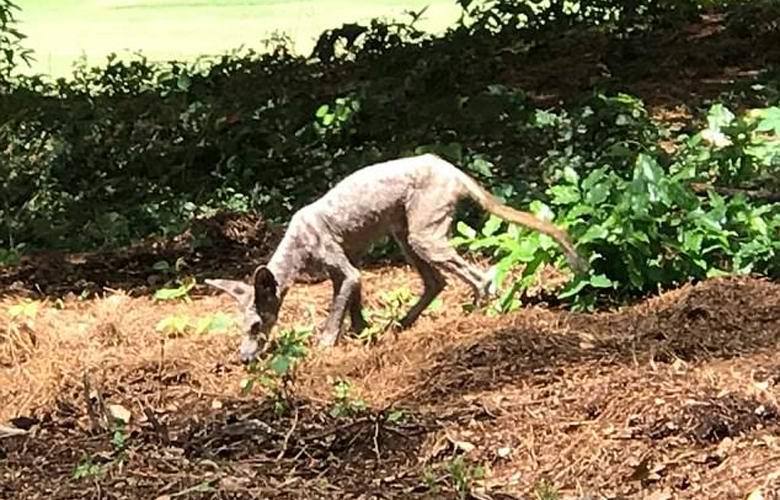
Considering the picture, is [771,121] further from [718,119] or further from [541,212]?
[541,212]

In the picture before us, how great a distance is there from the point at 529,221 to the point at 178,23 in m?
13.9

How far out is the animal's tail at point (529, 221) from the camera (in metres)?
6.68

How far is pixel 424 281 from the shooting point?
6918 millimetres

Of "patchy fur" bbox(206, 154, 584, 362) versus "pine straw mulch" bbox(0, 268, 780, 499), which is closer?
"pine straw mulch" bbox(0, 268, 780, 499)

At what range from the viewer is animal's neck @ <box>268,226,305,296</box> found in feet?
22.4

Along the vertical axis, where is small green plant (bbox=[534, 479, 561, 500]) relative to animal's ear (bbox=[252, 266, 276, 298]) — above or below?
below

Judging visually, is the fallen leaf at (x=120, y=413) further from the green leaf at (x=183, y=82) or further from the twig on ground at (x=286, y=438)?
the green leaf at (x=183, y=82)

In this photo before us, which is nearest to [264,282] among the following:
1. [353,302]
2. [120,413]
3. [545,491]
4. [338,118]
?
[353,302]

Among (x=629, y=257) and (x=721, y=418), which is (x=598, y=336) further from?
(x=721, y=418)

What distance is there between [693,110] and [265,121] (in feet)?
10.8

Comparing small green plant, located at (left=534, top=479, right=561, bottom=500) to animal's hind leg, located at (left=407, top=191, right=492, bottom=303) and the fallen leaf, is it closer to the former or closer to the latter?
the fallen leaf

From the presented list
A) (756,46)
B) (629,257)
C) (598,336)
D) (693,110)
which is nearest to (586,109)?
(693,110)

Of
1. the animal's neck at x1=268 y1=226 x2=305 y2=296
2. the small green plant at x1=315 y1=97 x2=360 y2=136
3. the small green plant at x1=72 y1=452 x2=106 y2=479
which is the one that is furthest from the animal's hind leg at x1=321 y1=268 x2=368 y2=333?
the small green plant at x1=315 y1=97 x2=360 y2=136

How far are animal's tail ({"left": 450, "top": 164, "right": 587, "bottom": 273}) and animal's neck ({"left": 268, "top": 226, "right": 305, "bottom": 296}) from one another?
33.2 inches
